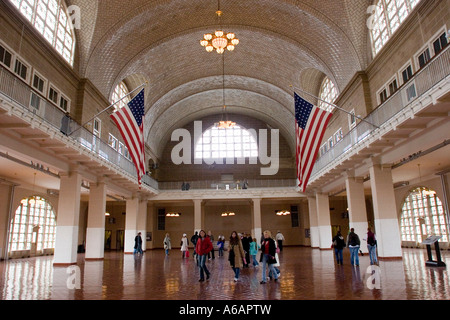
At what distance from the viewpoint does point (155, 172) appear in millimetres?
36312

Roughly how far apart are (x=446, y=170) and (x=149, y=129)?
23.0 m

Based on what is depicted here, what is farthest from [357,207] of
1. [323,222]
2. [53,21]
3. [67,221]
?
[53,21]

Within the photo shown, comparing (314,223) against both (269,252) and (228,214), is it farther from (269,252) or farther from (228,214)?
(269,252)

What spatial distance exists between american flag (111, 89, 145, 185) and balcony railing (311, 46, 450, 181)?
9922mm

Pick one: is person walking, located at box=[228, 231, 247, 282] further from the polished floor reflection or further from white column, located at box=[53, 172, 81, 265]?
white column, located at box=[53, 172, 81, 265]

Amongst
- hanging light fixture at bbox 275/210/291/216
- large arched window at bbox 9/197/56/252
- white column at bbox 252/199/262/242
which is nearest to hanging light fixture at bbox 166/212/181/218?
white column at bbox 252/199/262/242

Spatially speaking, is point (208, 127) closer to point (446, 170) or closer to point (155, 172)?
point (155, 172)

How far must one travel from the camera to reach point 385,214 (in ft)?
53.1

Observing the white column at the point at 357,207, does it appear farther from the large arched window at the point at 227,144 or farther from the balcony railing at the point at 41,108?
the large arched window at the point at 227,144

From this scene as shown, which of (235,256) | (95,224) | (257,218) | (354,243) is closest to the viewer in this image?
(235,256)

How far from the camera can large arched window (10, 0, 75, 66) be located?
1406cm

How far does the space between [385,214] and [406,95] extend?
6.44 m

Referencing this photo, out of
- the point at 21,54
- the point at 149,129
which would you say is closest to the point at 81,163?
the point at 21,54

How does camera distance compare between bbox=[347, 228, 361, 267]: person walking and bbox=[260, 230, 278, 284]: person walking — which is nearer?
bbox=[260, 230, 278, 284]: person walking
